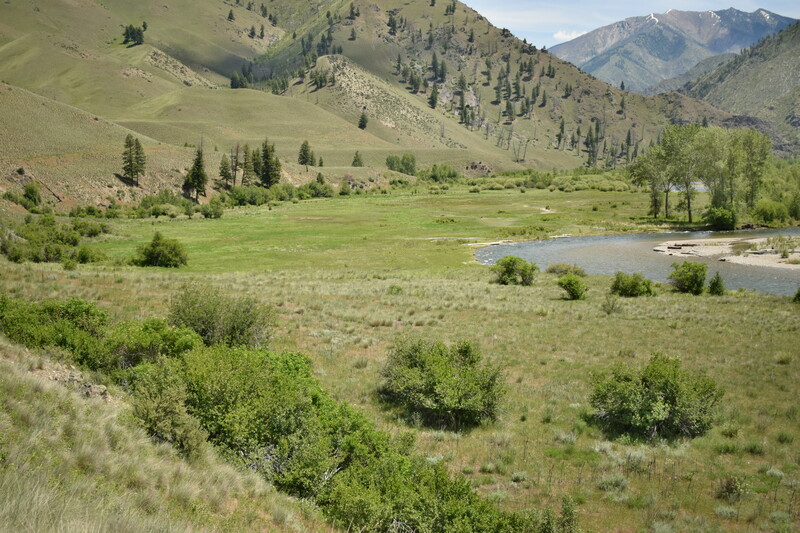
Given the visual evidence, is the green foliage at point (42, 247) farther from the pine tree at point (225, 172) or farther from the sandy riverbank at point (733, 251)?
the pine tree at point (225, 172)

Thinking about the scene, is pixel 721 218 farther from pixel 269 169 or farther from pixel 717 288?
pixel 269 169

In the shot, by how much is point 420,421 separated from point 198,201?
332 feet

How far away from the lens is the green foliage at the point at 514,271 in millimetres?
40688

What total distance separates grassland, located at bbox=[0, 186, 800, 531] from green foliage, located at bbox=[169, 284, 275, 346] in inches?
71.6

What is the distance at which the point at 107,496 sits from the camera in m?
5.56

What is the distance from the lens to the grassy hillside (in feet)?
15.4

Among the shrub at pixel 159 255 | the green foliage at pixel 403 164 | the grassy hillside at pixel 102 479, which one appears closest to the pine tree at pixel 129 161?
the shrub at pixel 159 255

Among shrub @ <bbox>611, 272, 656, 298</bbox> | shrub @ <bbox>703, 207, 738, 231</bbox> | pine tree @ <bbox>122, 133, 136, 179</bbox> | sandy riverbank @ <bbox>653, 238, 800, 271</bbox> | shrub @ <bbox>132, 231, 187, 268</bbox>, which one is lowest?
shrub @ <bbox>132, 231, 187, 268</bbox>

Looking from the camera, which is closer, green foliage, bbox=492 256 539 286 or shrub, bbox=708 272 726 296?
shrub, bbox=708 272 726 296

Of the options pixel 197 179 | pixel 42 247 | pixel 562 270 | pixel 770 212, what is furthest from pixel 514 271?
pixel 197 179

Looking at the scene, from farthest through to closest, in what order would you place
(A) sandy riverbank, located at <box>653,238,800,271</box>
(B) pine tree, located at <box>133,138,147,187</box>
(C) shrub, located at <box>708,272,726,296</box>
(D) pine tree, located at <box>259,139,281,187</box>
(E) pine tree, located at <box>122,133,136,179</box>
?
(D) pine tree, located at <box>259,139,281,187</box> → (B) pine tree, located at <box>133,138,147,187</box> → (E) pine tree, located at <box>122,133,136,179</box> → (A) sandy riverbank, located at <box>653,238,800,271</box> → (C) shrub, located at <box>708,272,726,296</box>

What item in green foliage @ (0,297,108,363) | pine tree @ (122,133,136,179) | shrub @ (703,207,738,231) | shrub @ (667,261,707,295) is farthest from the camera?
pine tree @ (122,133,136,179)

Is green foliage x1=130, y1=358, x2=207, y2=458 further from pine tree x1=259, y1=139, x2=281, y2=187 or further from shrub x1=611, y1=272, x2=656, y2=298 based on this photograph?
pine tree x1=259, y1=139, x2=281, y2=187

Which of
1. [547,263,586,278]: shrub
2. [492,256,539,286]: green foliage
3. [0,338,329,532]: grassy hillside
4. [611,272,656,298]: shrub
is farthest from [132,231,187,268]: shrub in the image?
[611,272,656,298]: shrub
